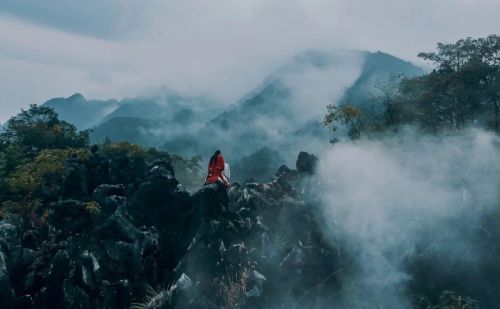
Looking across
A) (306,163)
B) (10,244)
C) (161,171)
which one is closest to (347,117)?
(306,163)

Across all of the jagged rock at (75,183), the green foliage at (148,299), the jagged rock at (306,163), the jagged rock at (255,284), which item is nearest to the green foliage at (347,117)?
the jagged rock at (306,163)

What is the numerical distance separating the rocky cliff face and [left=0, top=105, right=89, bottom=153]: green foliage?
22.7m

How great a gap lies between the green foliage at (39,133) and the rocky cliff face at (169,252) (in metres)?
22.7

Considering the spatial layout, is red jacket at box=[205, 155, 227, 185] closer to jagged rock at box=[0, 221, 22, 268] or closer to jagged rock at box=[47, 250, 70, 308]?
jagged rock at box=[47, 250, 70, 308]

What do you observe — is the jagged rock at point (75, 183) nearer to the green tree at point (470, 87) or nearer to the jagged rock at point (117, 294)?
the jagged rock at point (117, 294)

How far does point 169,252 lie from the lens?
17.9m

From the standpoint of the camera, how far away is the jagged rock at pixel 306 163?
22359 mm

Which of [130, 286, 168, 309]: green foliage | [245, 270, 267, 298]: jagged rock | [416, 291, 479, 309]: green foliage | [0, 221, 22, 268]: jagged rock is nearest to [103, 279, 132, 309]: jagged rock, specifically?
[130, 286, 168, 309]: green foliage

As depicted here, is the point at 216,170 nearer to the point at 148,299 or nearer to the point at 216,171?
the point at 216,171

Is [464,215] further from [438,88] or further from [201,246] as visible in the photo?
[438,88]

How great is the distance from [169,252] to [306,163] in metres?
8.25

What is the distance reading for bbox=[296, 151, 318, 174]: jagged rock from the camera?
2236cm

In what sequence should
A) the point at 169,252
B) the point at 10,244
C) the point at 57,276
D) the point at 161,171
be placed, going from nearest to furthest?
1. the point at 57,276
2. the point at 10,244
3. the point at 169,252
4. the point at 161,171

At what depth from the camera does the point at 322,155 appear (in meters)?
22.9
